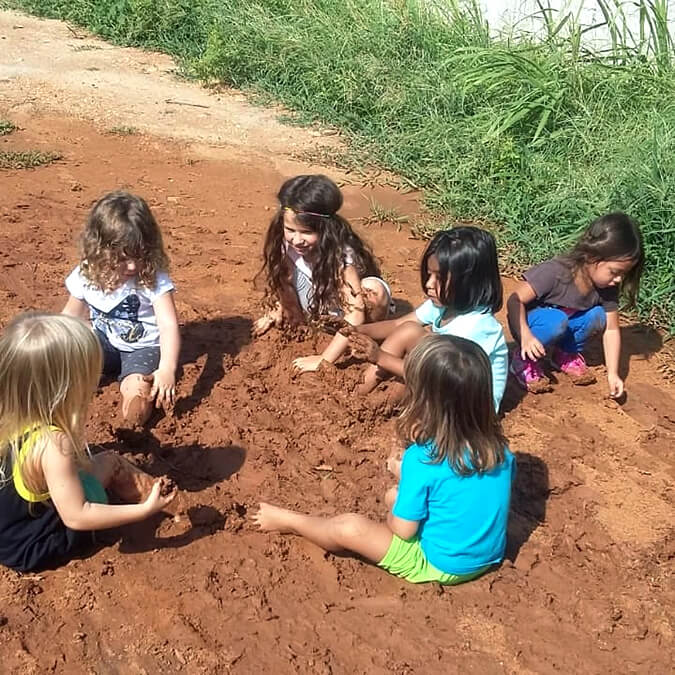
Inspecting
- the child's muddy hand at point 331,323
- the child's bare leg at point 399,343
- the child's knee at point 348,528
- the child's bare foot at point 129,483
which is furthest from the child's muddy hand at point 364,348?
the child's bare foot at point 129,483

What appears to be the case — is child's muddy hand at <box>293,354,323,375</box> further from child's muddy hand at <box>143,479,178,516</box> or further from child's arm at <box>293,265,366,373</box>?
child's muddy hand at <box>143,479,178,516</box>

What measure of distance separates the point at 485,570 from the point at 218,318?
2170 millimetres

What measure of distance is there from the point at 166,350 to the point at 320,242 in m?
0.90

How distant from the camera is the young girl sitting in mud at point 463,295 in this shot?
3.69 metres

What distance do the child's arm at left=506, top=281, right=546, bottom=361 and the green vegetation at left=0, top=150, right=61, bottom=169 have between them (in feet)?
12.0

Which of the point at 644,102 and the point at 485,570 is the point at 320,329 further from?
the point at 644,102

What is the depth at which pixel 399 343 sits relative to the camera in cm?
416

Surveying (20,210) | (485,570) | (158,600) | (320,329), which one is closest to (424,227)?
(320,329)

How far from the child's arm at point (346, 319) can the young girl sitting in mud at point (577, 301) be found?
720 mm

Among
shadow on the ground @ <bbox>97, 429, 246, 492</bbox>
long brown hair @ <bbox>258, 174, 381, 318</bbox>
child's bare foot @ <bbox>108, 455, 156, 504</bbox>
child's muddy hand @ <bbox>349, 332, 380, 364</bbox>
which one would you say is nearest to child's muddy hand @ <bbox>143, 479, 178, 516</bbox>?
child's bare foot @ <bbox>108, 455, 156, 504</bbox>

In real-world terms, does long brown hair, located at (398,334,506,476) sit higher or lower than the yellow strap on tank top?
higher

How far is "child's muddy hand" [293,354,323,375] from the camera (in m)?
4.36

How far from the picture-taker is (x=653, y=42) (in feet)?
23.2

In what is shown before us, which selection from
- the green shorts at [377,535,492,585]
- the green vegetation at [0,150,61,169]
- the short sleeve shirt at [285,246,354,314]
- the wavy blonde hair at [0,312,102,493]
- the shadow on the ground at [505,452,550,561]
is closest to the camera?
the wavy blonde hair at [0,312,102,493]
